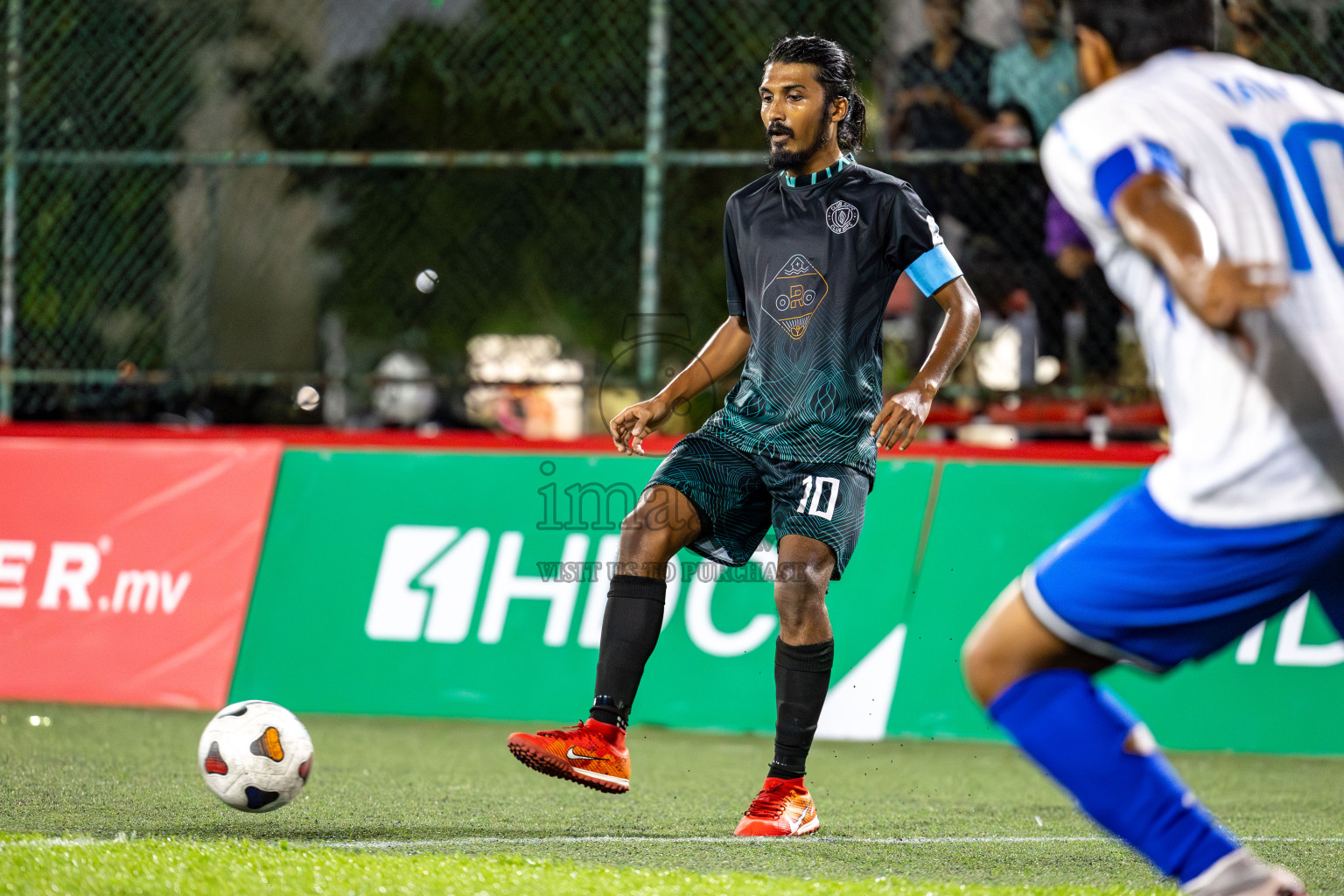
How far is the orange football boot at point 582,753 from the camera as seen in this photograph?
13.3 feet

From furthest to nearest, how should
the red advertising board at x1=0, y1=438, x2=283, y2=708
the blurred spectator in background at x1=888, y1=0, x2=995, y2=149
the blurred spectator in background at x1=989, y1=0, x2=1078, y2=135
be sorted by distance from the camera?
the blurred spectator in background at x1=888, y1=0, x2=995, y2=149
the blurred spectator in background at x1=989, y1=0, x2=1078, y2=135
the red advertising board at x1=0, y1=438, x2=283, y2=708

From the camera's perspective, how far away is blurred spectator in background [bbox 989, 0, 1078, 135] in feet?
24.7

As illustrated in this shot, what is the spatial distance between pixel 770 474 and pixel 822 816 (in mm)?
1056

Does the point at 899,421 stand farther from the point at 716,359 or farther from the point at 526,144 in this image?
the point at 526,144

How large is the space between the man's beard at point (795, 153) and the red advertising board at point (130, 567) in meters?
3.43

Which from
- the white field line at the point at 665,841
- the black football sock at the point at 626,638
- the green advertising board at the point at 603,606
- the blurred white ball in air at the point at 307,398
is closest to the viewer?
the white field line at the point at 665,841

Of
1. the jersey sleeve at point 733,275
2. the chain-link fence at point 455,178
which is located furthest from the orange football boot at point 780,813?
the chain-link fence at point 455,178

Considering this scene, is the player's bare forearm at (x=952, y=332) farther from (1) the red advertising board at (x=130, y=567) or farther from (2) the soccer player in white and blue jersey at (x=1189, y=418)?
(1) the red advertising board at (x=130, y=567)

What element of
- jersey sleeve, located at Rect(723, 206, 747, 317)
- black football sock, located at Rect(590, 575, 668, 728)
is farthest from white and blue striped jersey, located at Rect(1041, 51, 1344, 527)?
jersey sleeve, located at Rect(723, 206, 747, 317)

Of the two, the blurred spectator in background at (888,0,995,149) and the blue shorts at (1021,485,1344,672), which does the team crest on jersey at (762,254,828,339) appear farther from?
the blurred spectator in background at (888,0,995,149)

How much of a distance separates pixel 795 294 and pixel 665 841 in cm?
161

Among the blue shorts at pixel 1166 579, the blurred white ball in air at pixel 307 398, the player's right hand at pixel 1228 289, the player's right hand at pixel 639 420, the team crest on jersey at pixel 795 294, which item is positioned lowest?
the blurred white ball in air at pixel 307 398

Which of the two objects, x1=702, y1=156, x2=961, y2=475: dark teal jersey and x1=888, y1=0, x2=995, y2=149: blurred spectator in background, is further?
x1=888, y1=0, x2=995, y2=149: blurred spectator in background

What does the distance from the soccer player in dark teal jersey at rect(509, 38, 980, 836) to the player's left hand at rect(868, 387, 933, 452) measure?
0.36ft
